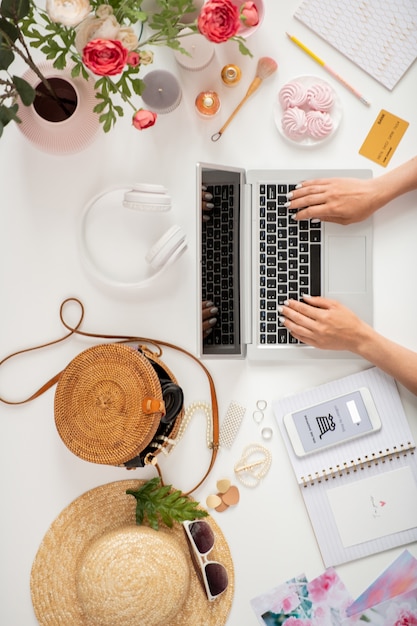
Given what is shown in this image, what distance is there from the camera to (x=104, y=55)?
85 centimetres

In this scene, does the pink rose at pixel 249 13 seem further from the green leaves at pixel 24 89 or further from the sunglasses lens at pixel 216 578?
the sunglasses lens at pixel 216 578

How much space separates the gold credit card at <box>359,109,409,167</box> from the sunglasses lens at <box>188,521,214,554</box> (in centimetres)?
86

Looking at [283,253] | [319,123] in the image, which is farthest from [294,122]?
[283,253]

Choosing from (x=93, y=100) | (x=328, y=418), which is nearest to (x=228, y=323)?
(x=328, y=418)

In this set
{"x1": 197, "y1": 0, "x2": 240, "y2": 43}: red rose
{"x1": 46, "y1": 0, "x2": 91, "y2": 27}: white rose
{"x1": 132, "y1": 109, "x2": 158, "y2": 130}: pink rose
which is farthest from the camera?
{"x1": 132, "y1": 109, "x2": 158, "y2": 130}: pink rose

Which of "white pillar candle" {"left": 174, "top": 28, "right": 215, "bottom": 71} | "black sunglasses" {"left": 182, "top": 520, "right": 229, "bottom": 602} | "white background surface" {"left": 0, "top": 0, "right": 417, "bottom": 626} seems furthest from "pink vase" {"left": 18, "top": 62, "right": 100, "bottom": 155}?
"black sunglasses" {"left": 182, "top": 520, "right": 229, "bottom": 602}

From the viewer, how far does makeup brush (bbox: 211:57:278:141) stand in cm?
118

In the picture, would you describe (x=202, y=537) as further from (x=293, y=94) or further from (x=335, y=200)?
(x=293, y=94)

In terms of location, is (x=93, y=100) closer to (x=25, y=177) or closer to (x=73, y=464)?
(x=25, y=177)

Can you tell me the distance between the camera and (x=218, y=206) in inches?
45.1

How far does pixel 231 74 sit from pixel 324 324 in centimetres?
55

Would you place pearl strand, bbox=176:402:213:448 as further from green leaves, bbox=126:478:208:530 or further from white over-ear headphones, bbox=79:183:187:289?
white over-ear headphones, bbox=79:183:187:289

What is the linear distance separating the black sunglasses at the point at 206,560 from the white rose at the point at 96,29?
936mm

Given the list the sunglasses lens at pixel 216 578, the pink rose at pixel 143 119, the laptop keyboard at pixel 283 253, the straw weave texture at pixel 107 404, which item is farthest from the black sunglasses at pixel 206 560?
the pink rose at pixel 143 119
